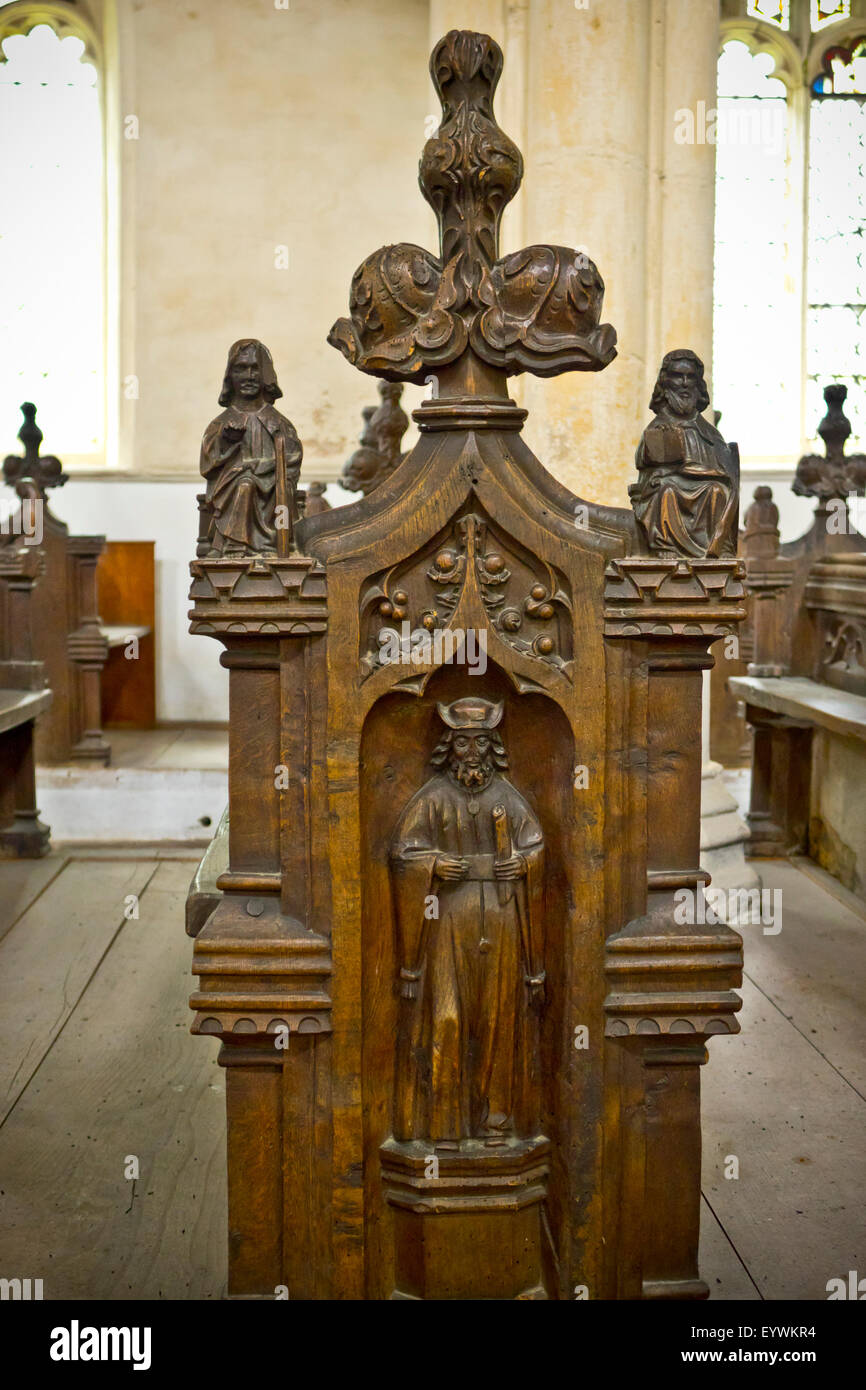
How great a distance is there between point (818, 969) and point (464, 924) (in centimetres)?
282

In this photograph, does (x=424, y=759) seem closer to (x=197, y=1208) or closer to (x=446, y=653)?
(x=446, y=653)

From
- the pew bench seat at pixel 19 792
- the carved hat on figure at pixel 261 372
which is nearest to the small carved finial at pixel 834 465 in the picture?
the pew bench seat at pixel 19 792

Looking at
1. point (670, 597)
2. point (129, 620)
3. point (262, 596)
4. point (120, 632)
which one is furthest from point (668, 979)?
point (129, 620)

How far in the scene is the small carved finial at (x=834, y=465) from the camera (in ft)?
21.0

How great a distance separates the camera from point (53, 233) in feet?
33.7

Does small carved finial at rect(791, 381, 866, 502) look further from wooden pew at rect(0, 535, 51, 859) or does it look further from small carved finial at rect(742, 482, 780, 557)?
wooden pew at rect(0, 535, 51, 859)

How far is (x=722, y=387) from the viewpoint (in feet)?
35.8

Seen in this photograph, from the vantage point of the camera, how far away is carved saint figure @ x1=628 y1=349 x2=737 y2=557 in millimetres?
2520

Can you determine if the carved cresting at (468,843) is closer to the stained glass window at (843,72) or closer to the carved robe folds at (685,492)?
the carved robe folds at (685,492)

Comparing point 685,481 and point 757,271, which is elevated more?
point 757,271

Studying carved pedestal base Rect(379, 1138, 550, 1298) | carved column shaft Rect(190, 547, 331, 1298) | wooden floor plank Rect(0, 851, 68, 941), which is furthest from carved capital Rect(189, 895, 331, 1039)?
wooden floor plank Rect(0, 851, 68, 941)

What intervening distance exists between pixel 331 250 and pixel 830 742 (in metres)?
5.36

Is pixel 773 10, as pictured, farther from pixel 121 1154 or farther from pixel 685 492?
pixel 121 1154

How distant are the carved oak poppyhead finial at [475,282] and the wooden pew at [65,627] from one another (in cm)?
547
